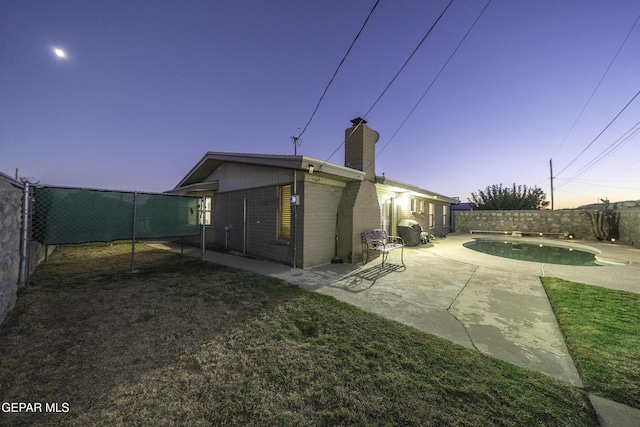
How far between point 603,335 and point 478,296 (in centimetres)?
150

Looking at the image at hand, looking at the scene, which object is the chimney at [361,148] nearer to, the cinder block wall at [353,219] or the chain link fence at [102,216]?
the cinder block wall at [353,219]

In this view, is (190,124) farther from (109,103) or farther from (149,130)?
(149,130)

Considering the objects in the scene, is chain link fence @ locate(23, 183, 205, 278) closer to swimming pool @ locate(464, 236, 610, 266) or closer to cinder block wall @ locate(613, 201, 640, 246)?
swimming pool @ locate(464, 236, 610, 266)

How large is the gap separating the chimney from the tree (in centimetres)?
2188

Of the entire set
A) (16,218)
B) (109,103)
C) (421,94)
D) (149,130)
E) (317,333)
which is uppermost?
(149,130)

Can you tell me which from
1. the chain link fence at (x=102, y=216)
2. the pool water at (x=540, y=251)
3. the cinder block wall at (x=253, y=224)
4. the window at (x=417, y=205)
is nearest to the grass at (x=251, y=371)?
the chain link fence at (x=102, y=216)

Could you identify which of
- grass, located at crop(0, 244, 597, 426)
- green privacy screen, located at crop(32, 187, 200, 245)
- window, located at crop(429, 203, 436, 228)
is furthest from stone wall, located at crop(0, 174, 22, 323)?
window, located at crop(429, 203, 436, 228)

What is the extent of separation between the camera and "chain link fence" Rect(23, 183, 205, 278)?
4.33 m

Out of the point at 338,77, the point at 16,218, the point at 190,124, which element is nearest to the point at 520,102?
the point at 338,77

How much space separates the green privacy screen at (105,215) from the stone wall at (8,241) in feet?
2.35

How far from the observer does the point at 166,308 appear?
3.46 m

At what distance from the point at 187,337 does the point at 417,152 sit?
16467 millimetres

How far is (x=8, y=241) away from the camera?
3.10 m

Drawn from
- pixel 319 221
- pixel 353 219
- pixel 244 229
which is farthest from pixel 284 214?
pixel 353 219
